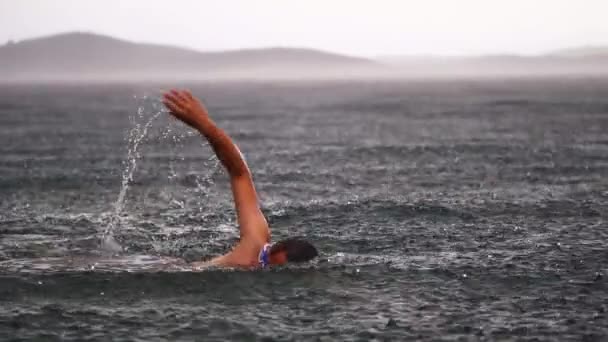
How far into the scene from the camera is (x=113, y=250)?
539 inches

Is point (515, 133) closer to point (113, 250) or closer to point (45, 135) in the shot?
point (45, 135)

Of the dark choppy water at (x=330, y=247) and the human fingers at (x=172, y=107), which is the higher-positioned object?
the human fingers at (x=172, y=107)

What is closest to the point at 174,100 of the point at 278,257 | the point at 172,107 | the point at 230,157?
the point at 172,107

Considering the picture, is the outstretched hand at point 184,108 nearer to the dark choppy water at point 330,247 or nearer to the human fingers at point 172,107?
the human fingers at point 172,107

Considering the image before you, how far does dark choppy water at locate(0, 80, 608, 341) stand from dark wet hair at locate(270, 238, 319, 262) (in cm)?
64

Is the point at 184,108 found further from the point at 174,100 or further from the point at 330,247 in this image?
the point at 330,247

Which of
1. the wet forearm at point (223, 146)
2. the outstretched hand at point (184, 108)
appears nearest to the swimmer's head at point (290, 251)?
the wet forearm at point (223, 146)

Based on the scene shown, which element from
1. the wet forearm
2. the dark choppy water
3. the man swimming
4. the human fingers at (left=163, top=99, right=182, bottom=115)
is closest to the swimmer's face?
the man swimming

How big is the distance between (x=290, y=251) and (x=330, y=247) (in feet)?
10.9

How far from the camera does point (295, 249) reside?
35.3ft

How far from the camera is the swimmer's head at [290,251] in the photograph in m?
10.7

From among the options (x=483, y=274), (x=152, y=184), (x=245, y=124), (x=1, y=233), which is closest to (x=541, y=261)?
(x=483, y=274)

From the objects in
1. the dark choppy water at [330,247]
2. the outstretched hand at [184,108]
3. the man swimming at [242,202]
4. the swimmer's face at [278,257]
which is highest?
the outstretched hand at [184,108]

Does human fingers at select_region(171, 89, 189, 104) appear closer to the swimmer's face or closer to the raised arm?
the raised arm
